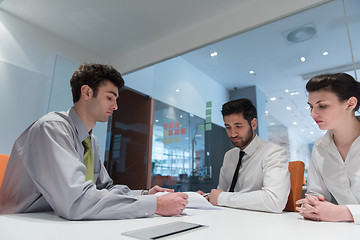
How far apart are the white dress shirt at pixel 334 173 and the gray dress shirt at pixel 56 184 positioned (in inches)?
37.7

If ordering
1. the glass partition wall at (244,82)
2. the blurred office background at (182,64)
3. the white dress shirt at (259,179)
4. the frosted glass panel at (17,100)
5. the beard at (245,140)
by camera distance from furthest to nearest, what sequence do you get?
the frosted glass panel at (17,100), the blurred office background at (182,64), the glass partition wall at (244,82), the beard at (245,140), the white dress shirt at (259,179)

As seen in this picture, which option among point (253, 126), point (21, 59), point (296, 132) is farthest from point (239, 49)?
point (21, 59)

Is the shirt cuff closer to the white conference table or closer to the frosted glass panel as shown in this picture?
the white conference table

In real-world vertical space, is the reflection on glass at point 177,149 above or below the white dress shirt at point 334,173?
above

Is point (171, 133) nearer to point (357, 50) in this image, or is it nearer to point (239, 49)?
point (239, 49)

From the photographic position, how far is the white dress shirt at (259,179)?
4.21 feet

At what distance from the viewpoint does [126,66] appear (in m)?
4.27

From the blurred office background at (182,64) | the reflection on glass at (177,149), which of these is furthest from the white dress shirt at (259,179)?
the reflection on glass at (177,149)

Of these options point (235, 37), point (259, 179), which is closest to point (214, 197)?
point (259, 179)

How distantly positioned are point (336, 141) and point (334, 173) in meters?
0.19

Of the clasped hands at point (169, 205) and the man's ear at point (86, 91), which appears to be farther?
the man's ear at point (86, 91)

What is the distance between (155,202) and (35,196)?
0.49m

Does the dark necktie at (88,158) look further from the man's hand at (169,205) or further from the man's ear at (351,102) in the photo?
the man's ear at (351,102)

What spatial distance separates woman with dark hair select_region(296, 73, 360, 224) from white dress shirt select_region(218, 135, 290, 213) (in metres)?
0.15
